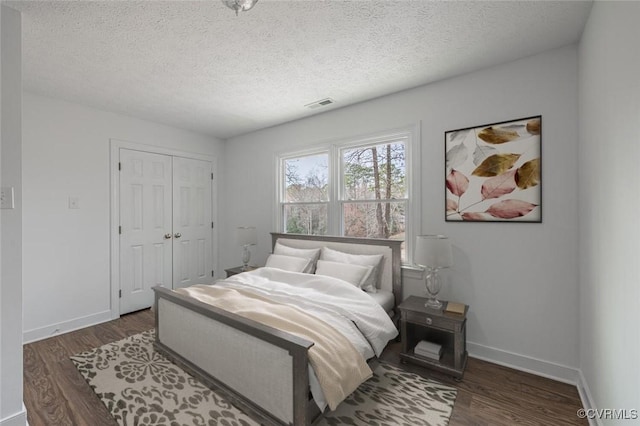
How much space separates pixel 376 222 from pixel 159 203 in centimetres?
306

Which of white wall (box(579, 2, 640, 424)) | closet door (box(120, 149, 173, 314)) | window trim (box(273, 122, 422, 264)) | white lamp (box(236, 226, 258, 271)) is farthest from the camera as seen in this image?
white lamp (box(236, 226, 258, 271))

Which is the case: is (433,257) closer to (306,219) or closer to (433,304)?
(433,304)

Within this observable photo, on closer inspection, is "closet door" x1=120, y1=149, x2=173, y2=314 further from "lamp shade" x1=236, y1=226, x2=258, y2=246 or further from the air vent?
the air vent

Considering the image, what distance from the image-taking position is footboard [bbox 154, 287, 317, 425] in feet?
5.11

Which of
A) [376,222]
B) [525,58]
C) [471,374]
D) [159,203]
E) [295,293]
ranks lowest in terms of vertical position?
[471,374]

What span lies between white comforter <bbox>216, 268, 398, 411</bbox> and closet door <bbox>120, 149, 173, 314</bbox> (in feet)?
5.82

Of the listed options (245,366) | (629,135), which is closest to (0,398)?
(245,366)

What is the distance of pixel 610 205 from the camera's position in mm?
1491

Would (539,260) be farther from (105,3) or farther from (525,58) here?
(105,3)

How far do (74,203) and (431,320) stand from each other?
13.0ft

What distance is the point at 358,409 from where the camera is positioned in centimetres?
187

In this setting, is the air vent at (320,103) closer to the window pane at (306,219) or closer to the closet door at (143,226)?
the window pane at (306,219)

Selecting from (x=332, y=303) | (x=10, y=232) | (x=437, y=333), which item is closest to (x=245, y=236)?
(x=332, y=303)

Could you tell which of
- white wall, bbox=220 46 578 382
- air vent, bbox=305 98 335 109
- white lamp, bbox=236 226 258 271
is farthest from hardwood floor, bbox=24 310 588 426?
air vent, bbox=305 98 335 109
